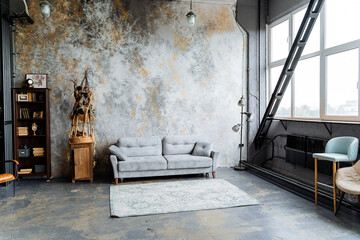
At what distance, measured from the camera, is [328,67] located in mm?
4980

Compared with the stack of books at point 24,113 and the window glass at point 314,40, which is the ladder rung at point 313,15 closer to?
the window glass at point 314,40

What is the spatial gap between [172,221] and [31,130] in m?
4.01

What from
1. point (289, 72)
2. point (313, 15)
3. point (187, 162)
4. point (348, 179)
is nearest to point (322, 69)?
point (289, 72)

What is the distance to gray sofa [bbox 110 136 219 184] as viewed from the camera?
5.30 m

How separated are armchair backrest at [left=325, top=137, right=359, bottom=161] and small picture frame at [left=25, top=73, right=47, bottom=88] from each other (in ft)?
18.5

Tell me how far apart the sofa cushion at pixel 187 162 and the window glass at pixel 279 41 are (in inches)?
123

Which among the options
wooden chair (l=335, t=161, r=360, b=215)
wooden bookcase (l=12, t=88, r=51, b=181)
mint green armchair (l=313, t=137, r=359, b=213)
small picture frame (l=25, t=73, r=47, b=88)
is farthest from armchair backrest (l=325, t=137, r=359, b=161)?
small picture frame (l=25, t=73, r=47, b=88)

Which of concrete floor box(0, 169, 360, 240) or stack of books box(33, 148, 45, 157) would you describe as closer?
concrete floor box(0, 169, 360, 240)

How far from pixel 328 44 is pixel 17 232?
19.0 feet

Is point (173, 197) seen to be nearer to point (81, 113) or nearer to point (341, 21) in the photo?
point (81, 113)

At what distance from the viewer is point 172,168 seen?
5.49 m

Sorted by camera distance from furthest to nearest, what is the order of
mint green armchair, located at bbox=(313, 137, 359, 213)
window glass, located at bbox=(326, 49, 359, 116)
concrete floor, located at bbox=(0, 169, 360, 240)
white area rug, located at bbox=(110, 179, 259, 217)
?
window glass, located at bbox=(326, 49, 359, 116)
white area rug, located at bbox=(110, 179, 259, 217)
mint green armchair, located at bbox=(313, 137, 359, 213)
concrete floor, located at bbox=(0, 169, 360, 240)

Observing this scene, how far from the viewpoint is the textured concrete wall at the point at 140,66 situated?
580 cm

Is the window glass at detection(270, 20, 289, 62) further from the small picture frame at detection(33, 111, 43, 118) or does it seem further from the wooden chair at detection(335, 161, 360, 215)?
the small picture frame at detection(33, 111, 43, 118)
